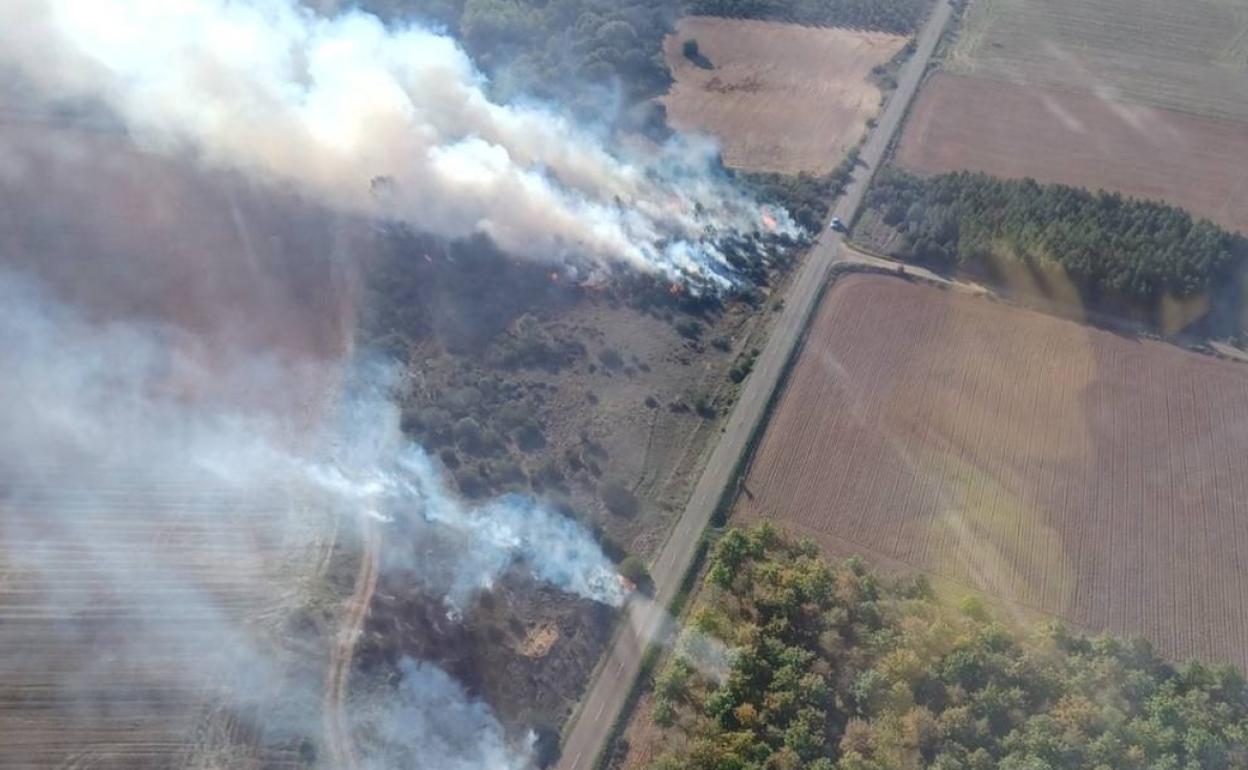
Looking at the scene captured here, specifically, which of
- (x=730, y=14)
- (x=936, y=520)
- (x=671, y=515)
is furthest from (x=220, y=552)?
(x=730, y=14)

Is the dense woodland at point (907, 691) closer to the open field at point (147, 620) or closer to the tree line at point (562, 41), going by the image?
the open field at point (147, 620)

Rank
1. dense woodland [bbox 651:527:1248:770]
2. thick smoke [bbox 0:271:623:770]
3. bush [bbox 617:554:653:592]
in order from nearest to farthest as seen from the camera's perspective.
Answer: dense woodland [bbox 651:527:1248:770], thick smoke [bbox 0:271:623:770], bush [bbox 617:554:653:592]

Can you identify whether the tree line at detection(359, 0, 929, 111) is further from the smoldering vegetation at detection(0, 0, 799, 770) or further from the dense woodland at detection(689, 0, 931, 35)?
the dense woodland at detection(689, 0, 931, 35)

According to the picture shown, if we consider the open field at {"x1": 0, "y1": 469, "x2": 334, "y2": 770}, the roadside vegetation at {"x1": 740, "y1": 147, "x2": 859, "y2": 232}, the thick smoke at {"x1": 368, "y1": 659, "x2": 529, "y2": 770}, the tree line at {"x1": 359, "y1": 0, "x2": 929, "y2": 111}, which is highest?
the tree line at {"x1": 359, "y1": 0, "x2": 929, "y2": 111}

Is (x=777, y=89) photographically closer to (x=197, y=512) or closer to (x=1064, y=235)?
(x=1064, y=235)

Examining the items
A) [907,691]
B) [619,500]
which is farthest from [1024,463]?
[619,500]

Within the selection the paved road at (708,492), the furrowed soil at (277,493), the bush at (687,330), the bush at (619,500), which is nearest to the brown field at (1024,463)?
the paved road at (708,492)

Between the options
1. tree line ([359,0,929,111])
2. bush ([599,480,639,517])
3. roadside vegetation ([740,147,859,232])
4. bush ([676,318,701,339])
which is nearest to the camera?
bush ([599,480,639,517])

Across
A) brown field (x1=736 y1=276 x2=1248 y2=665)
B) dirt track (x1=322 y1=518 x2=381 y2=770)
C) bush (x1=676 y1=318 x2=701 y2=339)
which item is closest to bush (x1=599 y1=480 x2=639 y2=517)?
brown field (x1=736 y1=276 x2=1248 y2=665)
